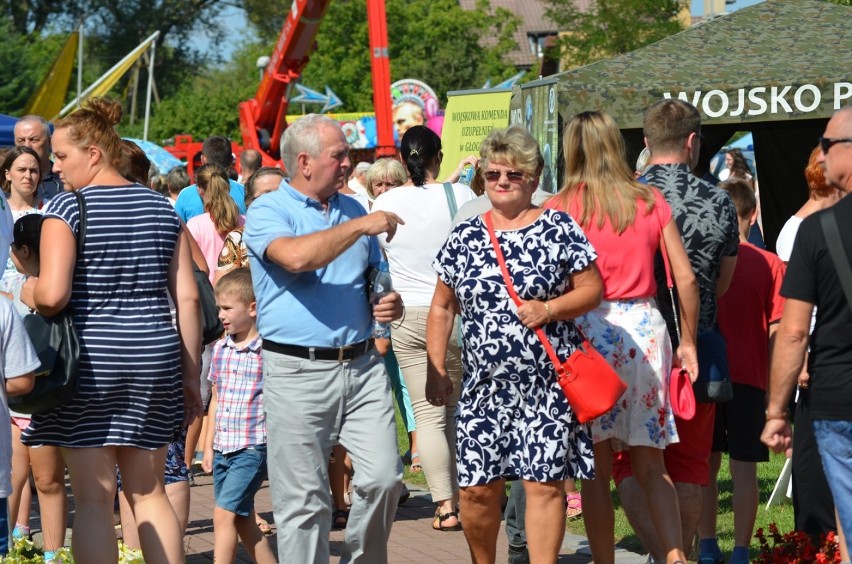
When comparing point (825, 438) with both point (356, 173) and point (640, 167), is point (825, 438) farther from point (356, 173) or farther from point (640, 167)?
point (356, 173)

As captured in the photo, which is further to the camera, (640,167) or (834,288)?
(640,167)

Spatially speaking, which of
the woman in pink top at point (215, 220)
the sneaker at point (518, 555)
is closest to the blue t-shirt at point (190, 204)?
the woman in pink top at point (215, 220)

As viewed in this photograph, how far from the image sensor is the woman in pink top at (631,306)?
223 inches

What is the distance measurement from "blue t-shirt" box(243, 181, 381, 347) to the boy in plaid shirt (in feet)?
2.77

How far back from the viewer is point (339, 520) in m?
7.90

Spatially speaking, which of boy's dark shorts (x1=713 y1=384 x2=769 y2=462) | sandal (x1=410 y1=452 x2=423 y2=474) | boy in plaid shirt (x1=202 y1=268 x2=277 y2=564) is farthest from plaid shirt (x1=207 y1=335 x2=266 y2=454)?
sandal (x1=410 y1=452 x2=423 y2=474)

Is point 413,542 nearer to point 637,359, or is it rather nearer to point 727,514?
point 727,514

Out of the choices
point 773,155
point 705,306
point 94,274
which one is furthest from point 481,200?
point 773,155

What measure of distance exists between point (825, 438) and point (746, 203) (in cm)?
301

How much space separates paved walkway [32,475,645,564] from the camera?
6930mm

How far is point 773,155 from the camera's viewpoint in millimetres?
11711

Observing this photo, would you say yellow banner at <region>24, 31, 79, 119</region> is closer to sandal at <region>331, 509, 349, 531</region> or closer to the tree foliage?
the tree foliage

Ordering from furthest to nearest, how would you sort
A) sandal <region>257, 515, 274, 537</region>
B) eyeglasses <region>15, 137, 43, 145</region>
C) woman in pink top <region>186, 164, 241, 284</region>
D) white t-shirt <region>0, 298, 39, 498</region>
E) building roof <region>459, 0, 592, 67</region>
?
building roof <region>459, 0, 592, 67</region> → woman in pink top <region>186, 164, 241, 284</region> → eyeglasses <region>15, 137, 43, 145</region> → sandal <region>257, 515, 274, 537</region> → white t-shirt <region>0, 298, 39, 498</region>

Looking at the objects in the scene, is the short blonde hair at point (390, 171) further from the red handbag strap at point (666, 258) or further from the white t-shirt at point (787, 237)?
the red handbag strap at point (666, 258)
